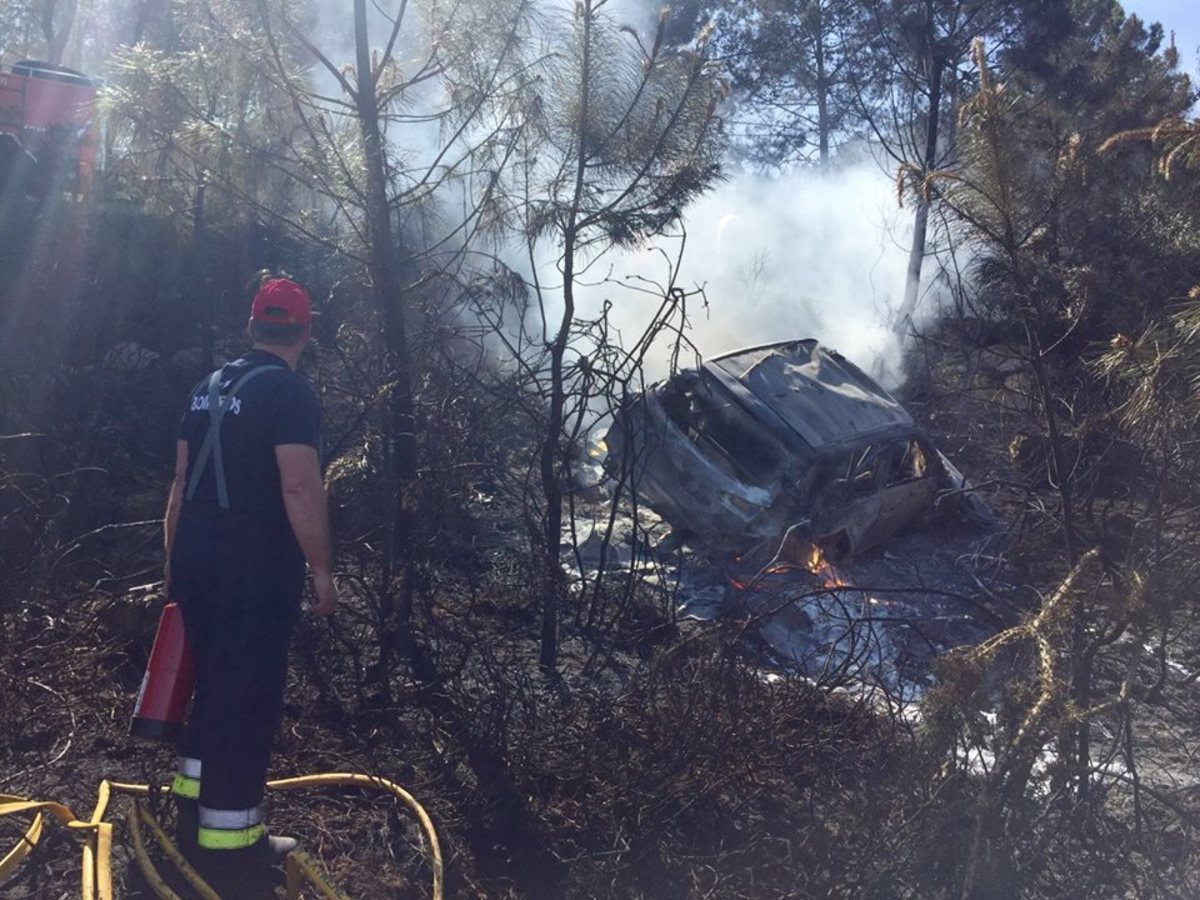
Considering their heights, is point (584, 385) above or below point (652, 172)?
below

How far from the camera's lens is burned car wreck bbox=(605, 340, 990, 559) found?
7.68 meters

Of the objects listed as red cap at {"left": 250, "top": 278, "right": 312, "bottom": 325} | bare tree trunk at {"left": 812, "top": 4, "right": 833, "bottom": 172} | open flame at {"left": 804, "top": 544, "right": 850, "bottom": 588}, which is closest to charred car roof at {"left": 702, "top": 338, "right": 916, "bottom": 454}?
open flame at {"left": 804, "top": 544, "right": 850, "bottom": 588}

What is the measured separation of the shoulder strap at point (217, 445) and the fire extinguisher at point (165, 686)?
387mm

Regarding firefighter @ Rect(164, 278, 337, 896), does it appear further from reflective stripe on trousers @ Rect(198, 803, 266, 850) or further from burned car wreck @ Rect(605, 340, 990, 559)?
burned car wreck @ Rect(605, 340, 990, 559)

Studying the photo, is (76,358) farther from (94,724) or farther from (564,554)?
(94,724)

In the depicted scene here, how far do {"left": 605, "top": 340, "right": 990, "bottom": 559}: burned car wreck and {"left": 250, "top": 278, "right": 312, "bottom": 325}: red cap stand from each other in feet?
12.9

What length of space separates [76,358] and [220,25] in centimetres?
508

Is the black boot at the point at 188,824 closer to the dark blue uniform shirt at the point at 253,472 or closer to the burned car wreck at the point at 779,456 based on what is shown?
the dark blue uniform shirt at the point at 253,472

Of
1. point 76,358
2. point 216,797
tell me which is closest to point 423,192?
point 216,797

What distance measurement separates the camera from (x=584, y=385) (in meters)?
5.09

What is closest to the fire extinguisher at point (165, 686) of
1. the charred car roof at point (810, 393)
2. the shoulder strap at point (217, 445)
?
the shoulder strap at point (217, 445)

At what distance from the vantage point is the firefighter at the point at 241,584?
3199 millimetres

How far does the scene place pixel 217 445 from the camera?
3.30 metres

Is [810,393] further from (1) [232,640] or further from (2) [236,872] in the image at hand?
(2) [236,872]
